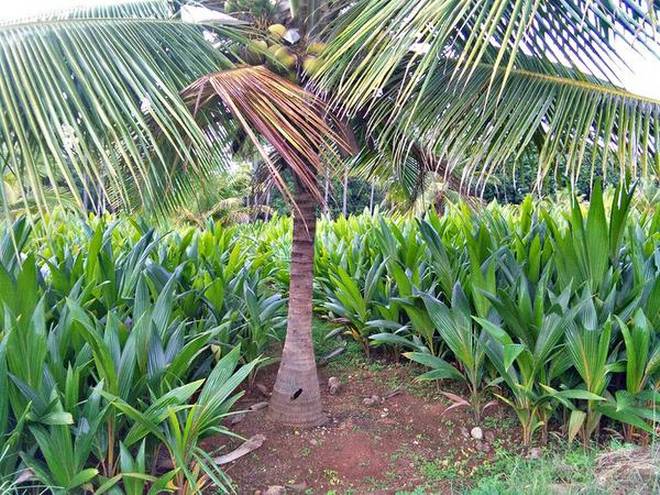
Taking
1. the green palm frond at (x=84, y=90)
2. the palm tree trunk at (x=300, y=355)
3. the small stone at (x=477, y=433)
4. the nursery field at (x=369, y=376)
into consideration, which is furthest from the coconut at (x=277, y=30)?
the small stone at (x=477, y=433)

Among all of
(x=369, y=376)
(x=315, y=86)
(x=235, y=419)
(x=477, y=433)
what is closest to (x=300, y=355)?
(x=235, y=419)

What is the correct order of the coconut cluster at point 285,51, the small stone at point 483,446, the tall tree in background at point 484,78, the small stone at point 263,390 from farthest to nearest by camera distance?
the small stone at point 263,390 → the small stone at point 483,446 → the coconut cluster at point 285,51 → the tall tree in background at point 484,78

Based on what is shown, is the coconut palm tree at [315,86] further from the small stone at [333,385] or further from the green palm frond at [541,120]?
the small stone at [333,385]

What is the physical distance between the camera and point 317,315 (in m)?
5.05

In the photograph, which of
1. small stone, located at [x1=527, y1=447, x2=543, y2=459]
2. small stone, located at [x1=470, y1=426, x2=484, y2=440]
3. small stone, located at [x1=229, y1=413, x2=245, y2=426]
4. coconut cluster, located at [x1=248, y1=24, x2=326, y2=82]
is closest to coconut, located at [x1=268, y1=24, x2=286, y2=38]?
coconut cluster, located at [x1=248, y1=24, x2=326, y2=82]

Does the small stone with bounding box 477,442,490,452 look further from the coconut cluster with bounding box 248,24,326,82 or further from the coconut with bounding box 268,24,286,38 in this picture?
the coconut with bounding box 268,24,286,38

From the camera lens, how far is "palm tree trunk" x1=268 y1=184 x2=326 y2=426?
2.94 m

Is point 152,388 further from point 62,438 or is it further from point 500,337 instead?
point 500,337

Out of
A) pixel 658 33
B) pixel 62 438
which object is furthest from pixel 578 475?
pixel 62 438

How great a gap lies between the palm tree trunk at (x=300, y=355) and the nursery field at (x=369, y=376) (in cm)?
11

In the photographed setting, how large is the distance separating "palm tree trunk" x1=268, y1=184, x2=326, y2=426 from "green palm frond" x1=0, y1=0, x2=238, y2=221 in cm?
105

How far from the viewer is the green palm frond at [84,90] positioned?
1.55 metres

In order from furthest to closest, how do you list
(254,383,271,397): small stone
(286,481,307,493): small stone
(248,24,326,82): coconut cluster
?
(254,383,271,397): small stone, (248,24,326,82): coconut cluster, (286,481,307,493): small stone

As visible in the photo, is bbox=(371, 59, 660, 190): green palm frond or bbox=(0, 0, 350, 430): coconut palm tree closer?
bbox=(0, 0, 350, 430): coconut palm tree
